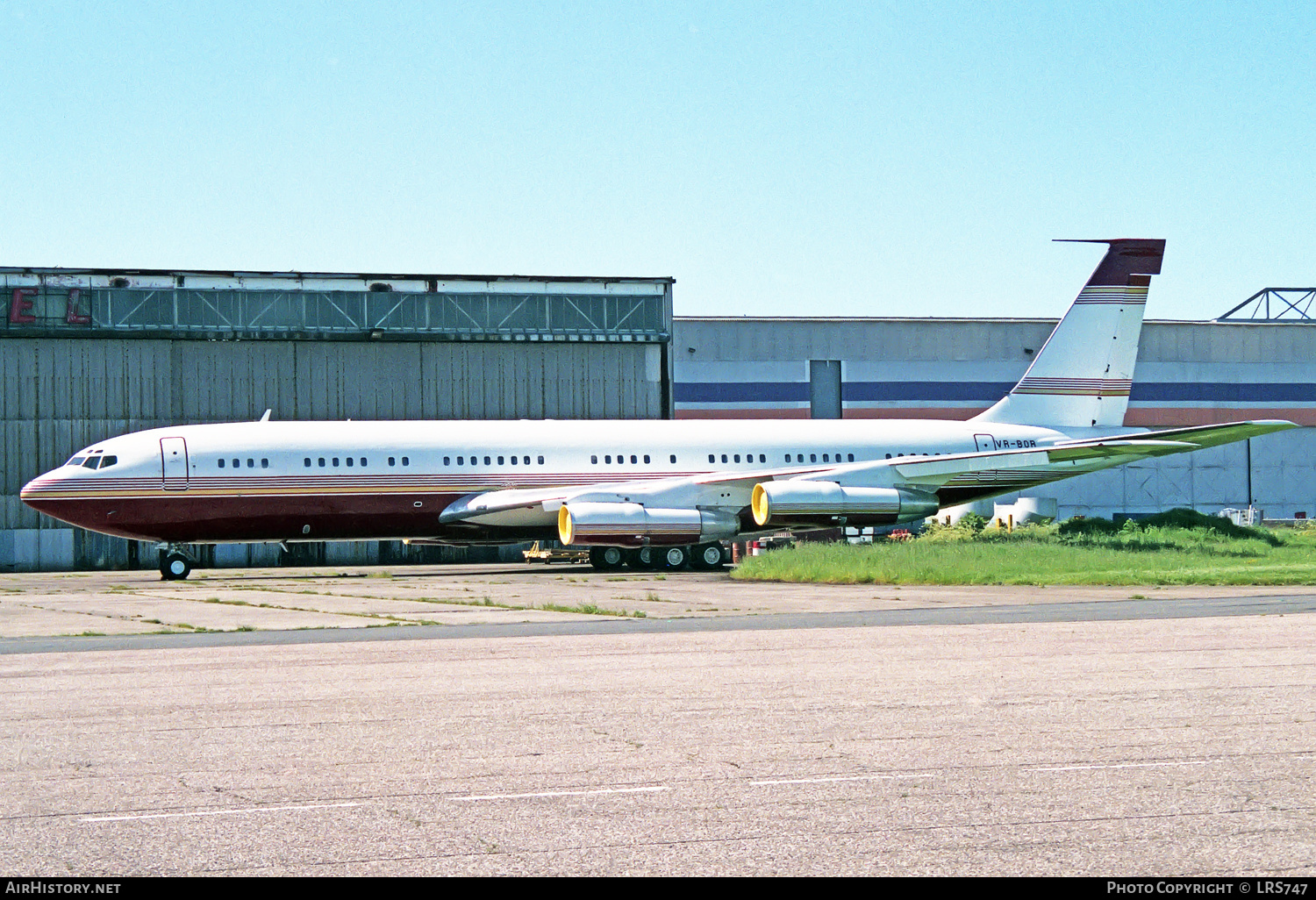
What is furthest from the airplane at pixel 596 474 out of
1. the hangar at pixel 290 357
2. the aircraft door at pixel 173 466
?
the hangar at pixel 290 357

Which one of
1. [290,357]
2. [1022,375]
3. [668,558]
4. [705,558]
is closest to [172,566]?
[668,558]

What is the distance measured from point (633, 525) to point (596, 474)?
3.43 meters

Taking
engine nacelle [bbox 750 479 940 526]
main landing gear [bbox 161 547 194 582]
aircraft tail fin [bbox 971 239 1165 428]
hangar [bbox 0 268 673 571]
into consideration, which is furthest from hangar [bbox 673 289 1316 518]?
main landing gear [bbox 161 547 194 582]

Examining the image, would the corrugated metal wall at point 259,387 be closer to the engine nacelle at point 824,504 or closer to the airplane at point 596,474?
the airplane at point 596,474

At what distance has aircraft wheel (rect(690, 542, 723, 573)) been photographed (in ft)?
126

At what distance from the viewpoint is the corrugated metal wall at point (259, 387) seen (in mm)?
46656

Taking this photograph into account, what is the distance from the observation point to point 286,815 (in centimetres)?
747

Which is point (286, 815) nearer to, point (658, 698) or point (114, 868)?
point (114, 868)

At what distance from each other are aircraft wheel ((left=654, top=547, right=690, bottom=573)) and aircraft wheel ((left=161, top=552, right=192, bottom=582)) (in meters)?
12.4

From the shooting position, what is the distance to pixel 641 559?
38.3 meters

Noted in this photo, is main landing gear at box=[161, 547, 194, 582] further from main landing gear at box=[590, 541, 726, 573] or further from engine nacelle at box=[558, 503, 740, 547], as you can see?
main landing gear at box=[590, 541, 726, 573]

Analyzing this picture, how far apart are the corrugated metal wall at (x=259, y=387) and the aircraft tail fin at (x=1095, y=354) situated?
13810mm
